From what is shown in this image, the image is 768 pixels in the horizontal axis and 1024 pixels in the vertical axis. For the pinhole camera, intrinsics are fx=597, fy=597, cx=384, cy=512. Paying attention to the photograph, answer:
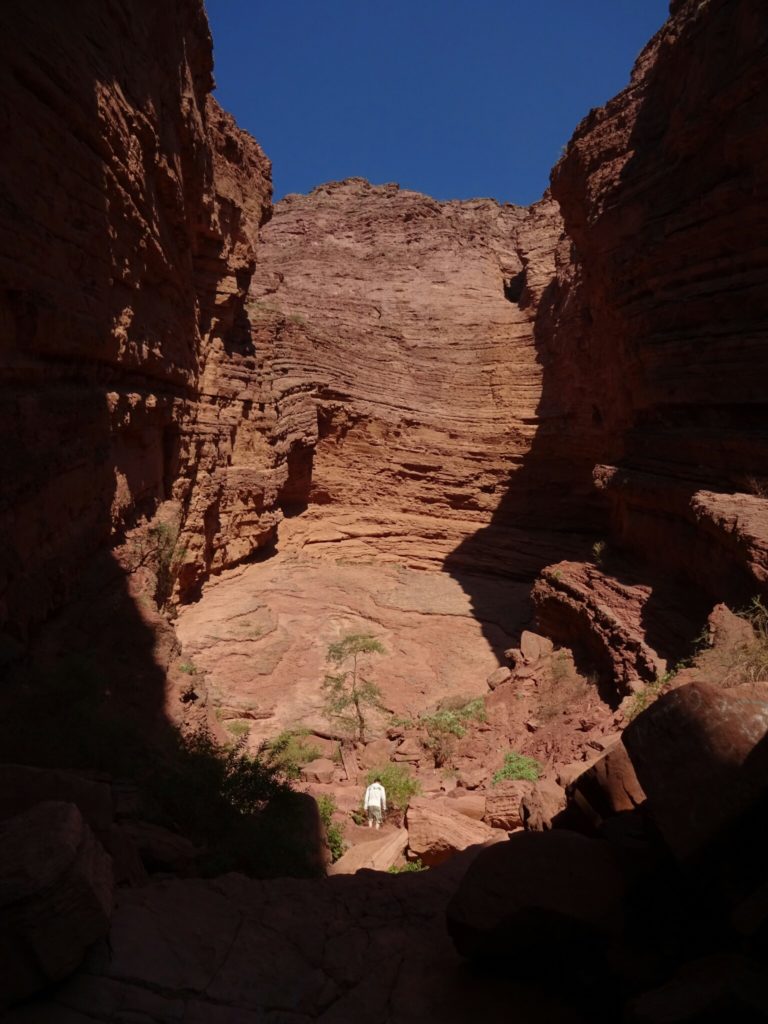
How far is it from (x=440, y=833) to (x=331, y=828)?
1283 millimetres

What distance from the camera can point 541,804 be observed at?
570 centimetres

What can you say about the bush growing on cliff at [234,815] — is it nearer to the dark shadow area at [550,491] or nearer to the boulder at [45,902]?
the boulder at [45,902]

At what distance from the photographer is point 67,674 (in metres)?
5.20

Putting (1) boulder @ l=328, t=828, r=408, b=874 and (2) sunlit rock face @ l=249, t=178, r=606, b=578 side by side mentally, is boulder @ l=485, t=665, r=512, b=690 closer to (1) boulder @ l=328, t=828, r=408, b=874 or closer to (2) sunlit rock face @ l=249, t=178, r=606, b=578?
(1) boulder @ l=328, t=828, r=408, b=874

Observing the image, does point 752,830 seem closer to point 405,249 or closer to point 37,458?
point 37,458

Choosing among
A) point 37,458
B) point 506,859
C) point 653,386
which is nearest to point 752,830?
point 506,859

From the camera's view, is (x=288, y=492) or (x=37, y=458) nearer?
(x=37, y=458)

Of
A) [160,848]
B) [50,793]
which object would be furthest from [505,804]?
[50,793]

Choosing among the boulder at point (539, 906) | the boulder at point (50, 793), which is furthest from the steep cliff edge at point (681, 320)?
the boulder at point (50, 793)

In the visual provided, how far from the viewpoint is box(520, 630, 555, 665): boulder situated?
35.1ft

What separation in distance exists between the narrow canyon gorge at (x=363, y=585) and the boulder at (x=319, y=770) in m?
0.05

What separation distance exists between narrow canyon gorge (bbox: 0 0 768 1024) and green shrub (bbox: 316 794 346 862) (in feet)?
0.41

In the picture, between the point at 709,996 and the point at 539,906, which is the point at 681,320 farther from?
the point at 709,996

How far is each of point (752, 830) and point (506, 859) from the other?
1166mm
